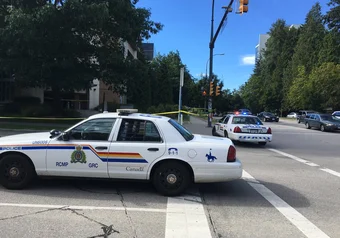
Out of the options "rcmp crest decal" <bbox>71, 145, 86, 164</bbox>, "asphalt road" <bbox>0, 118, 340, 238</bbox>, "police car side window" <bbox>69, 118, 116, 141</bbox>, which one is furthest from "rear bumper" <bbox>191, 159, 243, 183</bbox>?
"rcmp crest decal" <bbox>71, 145, 86, 164</bbox>

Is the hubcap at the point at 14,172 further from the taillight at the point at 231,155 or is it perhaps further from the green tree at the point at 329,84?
the green tree at the point at 329,84

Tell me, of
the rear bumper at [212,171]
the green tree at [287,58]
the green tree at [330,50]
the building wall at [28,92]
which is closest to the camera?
the rear bumper at [212,171]

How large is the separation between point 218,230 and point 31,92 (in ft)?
116

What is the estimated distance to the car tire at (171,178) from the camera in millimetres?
6488

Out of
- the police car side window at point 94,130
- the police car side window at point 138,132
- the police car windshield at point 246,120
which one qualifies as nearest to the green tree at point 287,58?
the police car windshield at point 246,120

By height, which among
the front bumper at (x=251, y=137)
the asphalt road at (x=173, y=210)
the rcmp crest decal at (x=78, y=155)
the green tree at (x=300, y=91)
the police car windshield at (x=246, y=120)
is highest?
the green tree at (x=300, y=91)

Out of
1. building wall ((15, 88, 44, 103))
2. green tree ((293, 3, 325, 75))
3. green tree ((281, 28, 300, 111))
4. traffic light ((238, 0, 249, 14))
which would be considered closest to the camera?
traffic light ((238, 0, 249, 14))

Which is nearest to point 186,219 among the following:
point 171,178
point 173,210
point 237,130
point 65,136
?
point 173,210

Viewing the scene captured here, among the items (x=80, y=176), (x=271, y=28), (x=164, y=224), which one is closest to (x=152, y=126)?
(x=80, y=176)

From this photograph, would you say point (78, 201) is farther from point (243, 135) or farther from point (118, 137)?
point (243, 135)

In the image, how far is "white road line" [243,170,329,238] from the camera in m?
4.89

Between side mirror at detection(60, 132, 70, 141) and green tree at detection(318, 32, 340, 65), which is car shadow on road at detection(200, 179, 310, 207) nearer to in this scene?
side mirror at detection(60, 132, 70, 141)

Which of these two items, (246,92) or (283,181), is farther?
(246,92)

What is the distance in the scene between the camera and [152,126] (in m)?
6.70
